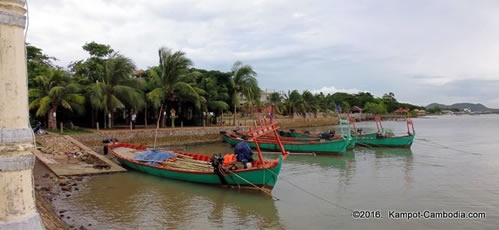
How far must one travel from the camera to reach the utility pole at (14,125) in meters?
3.75

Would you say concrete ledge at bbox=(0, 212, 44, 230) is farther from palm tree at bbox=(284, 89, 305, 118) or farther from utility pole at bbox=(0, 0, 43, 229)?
palm tree at bbox=(284, 89, 305, 118)

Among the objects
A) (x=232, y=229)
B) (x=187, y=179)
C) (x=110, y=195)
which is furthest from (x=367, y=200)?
(x=110, y=195)

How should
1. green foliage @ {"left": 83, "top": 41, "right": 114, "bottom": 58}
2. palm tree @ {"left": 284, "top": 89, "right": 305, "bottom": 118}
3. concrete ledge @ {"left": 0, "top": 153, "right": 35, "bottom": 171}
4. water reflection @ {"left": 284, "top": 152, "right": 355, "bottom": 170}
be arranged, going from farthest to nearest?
palm tree @ {"left": 284, "top": 89, "right": 305, "bottom": 118} → green foliage @ {"left": 83, "top": 41, "right": 114, "bottom": 58} → water reflection @ {"left": 284, "top": 152, "right": 355, "bottom": 170} → concrete ledge @ {"left": 0, "top": 153, "right": 35, "bottom": 171}

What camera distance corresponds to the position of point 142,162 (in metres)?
16.6

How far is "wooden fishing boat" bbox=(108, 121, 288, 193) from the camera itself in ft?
42.0

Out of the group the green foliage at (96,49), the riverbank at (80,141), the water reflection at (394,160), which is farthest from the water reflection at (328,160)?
the green foliage at (96,49)

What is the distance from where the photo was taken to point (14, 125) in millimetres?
3822

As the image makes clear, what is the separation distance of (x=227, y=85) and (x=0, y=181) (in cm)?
3331

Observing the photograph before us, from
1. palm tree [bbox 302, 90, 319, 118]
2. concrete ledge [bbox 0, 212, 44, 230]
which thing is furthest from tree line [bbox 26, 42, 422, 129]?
palm tree [bbox 302, 90, 319, 118]

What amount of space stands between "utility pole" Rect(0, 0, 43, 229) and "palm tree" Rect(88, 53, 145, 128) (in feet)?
75.7

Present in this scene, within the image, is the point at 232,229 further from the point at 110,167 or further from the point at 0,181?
the point at 110,167

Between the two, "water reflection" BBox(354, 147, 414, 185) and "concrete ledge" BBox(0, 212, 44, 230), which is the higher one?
"concrete ledge" BBox(0, 212, 44, 230)

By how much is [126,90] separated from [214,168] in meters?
15.5

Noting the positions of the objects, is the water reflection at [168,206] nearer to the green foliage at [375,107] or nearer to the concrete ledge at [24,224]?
the concrete ledge at [24,224]
